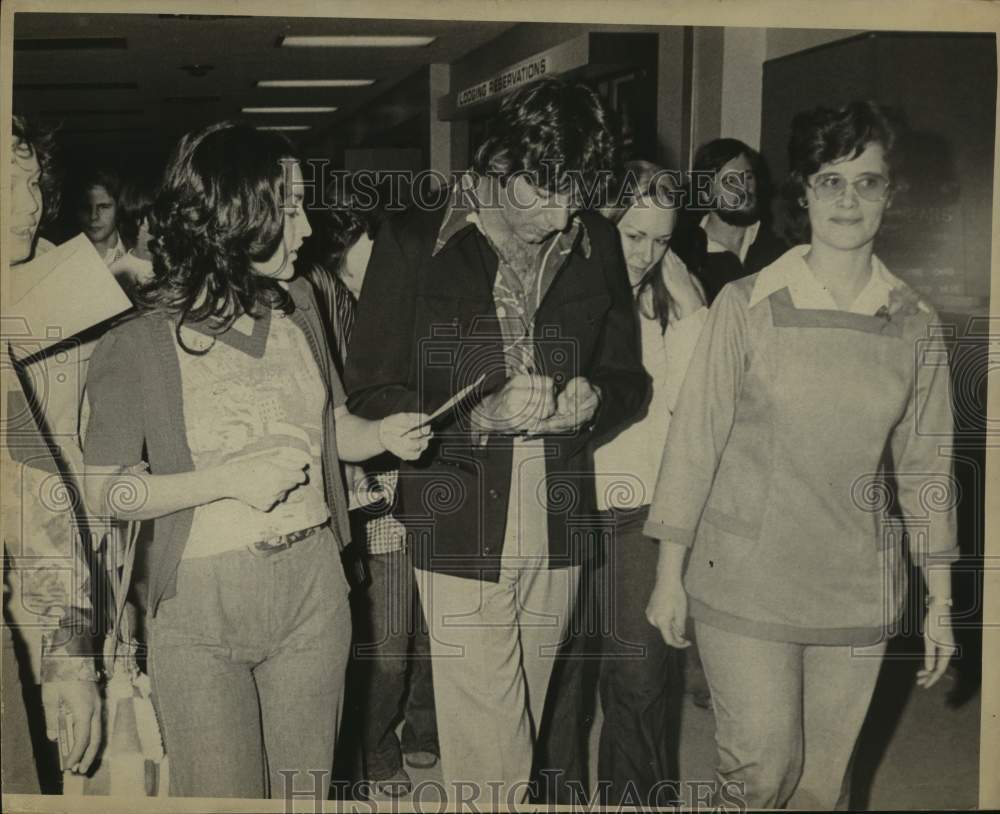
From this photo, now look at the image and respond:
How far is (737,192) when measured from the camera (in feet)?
5.93

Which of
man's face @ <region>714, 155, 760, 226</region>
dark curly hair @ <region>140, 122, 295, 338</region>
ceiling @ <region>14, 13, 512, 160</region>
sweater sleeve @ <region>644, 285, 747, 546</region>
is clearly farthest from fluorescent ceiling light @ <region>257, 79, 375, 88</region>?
sweater sleeve @ <region>644, 285, 747, 546</region>

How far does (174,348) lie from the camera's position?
66.0 inches

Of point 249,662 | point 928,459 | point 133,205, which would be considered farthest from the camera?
point 928,459

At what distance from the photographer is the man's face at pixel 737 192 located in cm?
180

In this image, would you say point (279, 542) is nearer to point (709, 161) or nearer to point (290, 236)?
point (290, 236)

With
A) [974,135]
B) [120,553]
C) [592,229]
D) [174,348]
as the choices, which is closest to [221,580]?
[120,553]

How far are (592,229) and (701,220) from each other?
20cm

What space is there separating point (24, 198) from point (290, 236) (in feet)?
1.68

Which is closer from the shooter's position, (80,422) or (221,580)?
(221,580)

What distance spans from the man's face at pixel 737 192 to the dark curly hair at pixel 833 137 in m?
0.06

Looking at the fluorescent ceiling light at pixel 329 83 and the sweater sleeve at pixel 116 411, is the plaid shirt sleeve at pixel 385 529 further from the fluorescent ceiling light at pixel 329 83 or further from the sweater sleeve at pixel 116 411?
the fluorescent ceiling light at pixel 329 83

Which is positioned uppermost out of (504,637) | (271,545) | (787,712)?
(271,545)

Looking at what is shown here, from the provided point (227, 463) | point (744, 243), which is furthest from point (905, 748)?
point (227, 463)

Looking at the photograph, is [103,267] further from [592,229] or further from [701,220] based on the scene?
→ [701,220]
